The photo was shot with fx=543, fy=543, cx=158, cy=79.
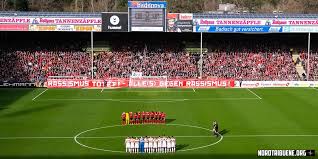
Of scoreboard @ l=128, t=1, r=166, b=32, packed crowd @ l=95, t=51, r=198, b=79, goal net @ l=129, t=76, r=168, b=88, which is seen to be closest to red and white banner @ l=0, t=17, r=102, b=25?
scoreboard @ l=128, t=1, r=166, b=32

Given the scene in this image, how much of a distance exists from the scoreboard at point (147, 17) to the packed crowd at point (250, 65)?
8.11 metres

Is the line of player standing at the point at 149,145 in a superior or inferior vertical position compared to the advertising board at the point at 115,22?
inferior

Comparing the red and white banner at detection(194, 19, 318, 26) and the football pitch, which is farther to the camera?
the red and white banner at detection(194, 19, 318, 26)

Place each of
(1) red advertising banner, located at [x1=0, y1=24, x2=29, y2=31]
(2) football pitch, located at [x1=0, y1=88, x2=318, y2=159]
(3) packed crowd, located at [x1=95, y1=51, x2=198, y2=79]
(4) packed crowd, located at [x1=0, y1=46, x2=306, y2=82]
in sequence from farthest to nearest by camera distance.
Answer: (3) packed crowd, located at [x1=95, y1=51, x2=198, y2=79] → (4) packed crowd, located at [x1=0, y1=46, x2=306, y2=82] → (1) red advertising banner, located at [x1=0, y1=24, x2=29, y2=31] → (2) football pitch, located at [x1=0, y1=88, x2=318, y2=159]

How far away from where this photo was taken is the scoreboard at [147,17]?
2277 inches

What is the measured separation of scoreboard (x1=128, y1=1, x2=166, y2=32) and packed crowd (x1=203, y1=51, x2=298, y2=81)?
811 cm

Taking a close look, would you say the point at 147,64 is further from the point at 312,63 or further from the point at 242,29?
the point at 312,63

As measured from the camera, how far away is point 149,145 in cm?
2742

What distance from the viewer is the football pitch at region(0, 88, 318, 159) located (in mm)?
28922

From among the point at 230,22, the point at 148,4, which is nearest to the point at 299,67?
the point at 230,22

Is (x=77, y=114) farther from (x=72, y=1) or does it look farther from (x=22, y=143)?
(x=72, y=1)

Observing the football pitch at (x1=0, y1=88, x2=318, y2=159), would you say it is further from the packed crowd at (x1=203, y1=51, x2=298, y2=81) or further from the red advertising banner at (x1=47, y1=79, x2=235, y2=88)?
the packed crowd at (x1=203, y1=51, x2=298, y2=81)

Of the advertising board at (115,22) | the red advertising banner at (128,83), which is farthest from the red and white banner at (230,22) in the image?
the advertising board at (115,22)

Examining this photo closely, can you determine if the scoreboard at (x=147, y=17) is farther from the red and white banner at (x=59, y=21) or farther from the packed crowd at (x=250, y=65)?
the packed crowd at (x=250, y=65)
